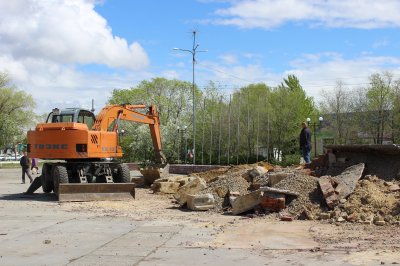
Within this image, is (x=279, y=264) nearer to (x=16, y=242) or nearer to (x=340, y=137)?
(x=16, y=242)

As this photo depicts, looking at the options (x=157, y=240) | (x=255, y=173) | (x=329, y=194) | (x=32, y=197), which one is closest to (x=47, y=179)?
(x=32, y=197)

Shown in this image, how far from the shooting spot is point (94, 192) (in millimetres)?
18172

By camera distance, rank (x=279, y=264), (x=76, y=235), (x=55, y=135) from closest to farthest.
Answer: (x=279, y=264), (x=76, y=235), (x=55, y=135)

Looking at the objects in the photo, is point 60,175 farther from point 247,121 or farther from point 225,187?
point 247,121

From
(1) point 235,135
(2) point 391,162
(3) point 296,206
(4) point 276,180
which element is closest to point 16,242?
(3) point 296,206

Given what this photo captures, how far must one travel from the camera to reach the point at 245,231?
11461mm

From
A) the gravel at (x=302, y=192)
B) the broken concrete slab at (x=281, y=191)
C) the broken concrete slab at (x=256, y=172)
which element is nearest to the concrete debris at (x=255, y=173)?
the broken concrete slab at (x=256, y=172)

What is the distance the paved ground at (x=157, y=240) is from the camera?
8.52 metres

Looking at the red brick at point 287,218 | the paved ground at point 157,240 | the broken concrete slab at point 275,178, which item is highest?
the broken concrete slab at point 275,178

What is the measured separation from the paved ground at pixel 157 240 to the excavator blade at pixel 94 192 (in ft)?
6.93

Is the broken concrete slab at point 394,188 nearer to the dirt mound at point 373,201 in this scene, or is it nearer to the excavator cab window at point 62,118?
the dirt mound at point 373,201

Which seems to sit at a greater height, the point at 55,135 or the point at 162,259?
the point at 55,135

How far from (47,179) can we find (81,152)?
102 inches

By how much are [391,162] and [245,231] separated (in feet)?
20.8
